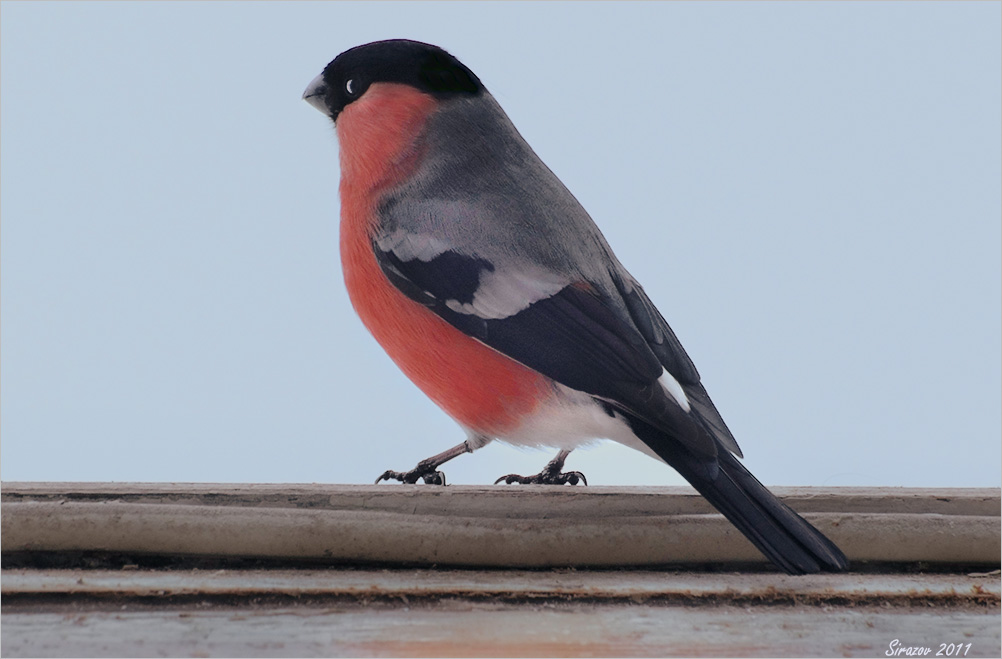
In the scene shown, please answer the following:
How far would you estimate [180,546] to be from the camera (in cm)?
72

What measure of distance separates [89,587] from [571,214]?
684 millimetres

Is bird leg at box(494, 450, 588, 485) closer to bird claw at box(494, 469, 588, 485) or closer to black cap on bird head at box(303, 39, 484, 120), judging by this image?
bird claw at box(494, 469, 588, 485)

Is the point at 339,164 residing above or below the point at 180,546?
above

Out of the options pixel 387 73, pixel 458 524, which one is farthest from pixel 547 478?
pixel 387 73

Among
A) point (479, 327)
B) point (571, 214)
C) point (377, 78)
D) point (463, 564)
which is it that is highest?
point (377, 78)

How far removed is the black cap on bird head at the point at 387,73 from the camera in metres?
1.13

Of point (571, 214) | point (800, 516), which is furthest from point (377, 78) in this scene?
point (800, 516)

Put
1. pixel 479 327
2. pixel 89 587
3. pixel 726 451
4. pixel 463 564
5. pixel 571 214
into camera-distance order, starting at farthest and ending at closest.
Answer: pixel 571 214, pixel 479 327, pixel 726 451, pixel 463 564, pixel 89 587

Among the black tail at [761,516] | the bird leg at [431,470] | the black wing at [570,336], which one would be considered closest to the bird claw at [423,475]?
the bird leg at [431,470]

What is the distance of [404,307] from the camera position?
1044mm

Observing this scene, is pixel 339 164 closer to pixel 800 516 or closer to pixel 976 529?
pixel 800 516

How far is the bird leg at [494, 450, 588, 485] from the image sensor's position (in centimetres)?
122

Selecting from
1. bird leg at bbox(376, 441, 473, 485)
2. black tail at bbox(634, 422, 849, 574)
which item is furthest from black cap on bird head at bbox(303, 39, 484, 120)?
black tail at bbox(634, 422, 849, 574)

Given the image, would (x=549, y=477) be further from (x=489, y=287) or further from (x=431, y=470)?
(x=489, y=287)
